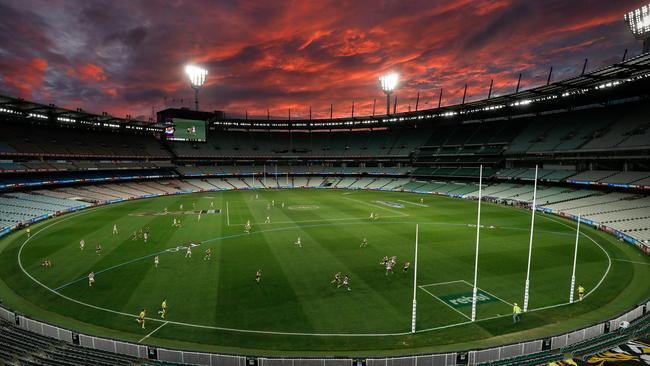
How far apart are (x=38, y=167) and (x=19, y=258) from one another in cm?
5186

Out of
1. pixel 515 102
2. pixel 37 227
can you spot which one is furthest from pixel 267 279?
pixel 515 102

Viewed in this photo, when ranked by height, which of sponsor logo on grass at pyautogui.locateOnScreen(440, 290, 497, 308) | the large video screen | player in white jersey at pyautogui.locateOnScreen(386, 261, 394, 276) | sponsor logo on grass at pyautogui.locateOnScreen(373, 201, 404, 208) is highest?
the large video screen

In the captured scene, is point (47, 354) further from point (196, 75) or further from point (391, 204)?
point (196, 75)

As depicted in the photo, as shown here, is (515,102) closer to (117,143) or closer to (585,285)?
→ (585,285)

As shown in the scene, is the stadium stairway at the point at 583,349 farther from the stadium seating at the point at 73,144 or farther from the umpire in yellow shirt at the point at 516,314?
the stadium seating at the point at 73,144

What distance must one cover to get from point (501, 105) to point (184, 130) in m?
90.7

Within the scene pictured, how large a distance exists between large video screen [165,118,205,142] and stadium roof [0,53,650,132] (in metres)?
3.93

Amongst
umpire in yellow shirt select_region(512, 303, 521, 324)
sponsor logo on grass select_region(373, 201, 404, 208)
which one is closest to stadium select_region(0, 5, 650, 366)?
umpire in yellow shirt select_region(512, 303, 521, 324)

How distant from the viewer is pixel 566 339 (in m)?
17.0

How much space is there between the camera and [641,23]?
153 feet

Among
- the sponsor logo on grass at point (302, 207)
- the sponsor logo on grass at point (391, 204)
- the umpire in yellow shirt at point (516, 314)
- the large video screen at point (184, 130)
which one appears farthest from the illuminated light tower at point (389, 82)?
the umpire in yellow shirt at point (516, 314)

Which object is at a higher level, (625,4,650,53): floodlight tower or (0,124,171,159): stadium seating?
(625,4,650,53): floodlight tower

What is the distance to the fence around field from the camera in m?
15.4

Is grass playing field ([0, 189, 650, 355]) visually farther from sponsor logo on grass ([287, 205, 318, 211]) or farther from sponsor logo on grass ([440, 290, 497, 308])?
sponsor logo on grass ([287, 205, 318, 211])
